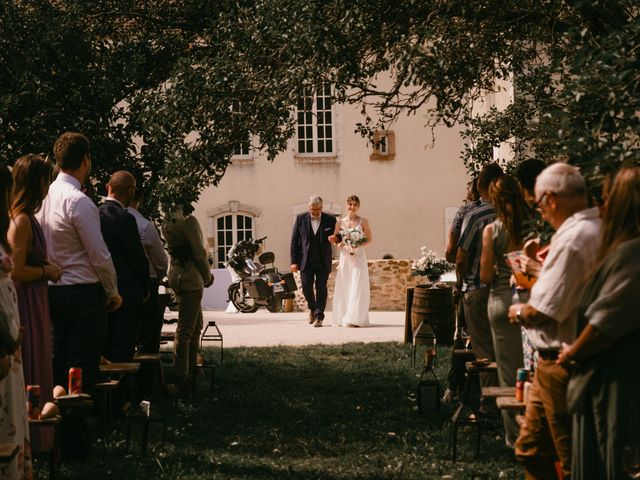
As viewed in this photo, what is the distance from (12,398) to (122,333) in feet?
11.3

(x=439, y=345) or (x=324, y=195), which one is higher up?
(x=324, y=195)

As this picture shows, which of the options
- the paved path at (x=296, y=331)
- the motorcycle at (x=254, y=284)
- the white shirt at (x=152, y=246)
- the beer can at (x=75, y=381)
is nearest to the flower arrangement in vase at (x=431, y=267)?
the paved path at (x=296, y=331)

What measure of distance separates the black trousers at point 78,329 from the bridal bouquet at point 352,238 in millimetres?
10691

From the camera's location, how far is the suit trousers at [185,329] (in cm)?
1062

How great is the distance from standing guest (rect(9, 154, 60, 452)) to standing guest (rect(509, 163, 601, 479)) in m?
2.74

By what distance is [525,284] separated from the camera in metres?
6.17

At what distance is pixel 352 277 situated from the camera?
1847cm

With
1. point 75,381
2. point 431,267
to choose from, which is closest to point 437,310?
point 431,267

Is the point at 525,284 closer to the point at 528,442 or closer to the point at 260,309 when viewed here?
the point at 528,442

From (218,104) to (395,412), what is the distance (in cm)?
292

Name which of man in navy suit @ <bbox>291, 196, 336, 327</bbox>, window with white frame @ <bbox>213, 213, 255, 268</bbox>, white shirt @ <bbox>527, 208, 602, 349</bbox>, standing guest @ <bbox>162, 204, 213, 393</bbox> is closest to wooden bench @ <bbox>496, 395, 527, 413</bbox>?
white shirt @ <bbox>527, 208, 602, 349</bbox>

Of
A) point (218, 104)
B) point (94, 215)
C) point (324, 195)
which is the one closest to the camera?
point (94, 215)

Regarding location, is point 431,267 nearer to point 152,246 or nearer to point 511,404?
point 152,246

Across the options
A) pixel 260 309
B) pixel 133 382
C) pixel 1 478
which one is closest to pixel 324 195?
pixel 260 309
